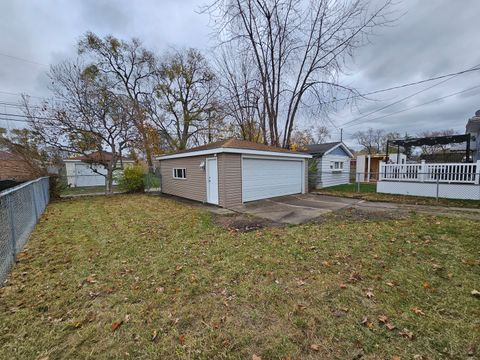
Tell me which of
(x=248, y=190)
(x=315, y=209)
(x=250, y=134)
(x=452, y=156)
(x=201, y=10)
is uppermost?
(x=201, y=10)

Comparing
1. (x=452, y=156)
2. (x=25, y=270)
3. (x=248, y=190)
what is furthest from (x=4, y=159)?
(x=452, y=156)

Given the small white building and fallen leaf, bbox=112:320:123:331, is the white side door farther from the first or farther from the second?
the small white building

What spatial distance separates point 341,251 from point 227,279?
2.26 m

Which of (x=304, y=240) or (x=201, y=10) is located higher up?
(x=201, y=10)

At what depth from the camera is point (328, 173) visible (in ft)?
50.0

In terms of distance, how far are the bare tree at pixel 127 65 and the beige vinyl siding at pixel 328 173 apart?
13.5 meters

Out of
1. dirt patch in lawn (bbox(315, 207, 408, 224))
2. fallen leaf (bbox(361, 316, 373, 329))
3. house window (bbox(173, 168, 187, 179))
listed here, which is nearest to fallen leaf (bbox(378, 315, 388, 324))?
fallen leaf (bbox(361, 316, 373, 329))

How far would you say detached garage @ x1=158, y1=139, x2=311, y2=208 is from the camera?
819cm

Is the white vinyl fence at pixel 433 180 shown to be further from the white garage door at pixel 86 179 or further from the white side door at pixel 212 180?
the white garage door at pixel 86 179

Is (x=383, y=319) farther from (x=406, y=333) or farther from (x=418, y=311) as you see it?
(x=418, y=311)

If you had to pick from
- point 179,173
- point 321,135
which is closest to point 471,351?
point 179,173

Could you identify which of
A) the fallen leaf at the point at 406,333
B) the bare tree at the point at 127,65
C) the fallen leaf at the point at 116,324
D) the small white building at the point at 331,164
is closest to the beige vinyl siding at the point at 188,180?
the bare tree at the point at 127,65

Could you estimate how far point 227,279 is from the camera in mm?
3053

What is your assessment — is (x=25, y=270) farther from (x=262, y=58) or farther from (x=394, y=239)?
(x=262, y=58)
